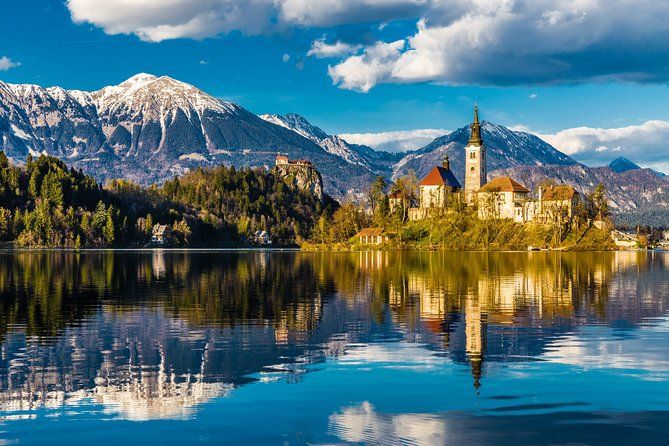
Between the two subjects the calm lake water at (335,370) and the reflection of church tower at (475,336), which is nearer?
the calm lake water at (335,370)

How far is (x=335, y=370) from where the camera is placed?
3416cm

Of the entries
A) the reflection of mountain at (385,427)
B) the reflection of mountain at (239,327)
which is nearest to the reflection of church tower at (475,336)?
the reflection of mountain at (239,327)

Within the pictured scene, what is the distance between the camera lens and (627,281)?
3465 inches

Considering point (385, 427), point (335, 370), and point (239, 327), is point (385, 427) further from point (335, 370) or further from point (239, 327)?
point (239, 327)

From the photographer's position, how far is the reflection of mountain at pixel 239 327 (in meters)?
31.6

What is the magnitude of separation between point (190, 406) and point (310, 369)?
764 cm

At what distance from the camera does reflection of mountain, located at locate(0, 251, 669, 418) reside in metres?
31.6

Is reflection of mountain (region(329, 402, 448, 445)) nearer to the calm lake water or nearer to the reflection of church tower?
the calm lake water

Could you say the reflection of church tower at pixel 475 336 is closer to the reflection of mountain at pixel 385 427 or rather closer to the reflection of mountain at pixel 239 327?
the reflection of mountain at pixel 239 327

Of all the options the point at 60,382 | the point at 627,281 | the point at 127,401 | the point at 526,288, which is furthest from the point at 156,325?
the point at 627,281

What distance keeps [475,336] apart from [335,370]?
12298mm

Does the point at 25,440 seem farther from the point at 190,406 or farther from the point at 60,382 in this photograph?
the point at 60,382

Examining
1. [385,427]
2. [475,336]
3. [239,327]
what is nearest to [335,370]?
[385,427]

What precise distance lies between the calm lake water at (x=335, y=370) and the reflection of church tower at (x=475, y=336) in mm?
162
